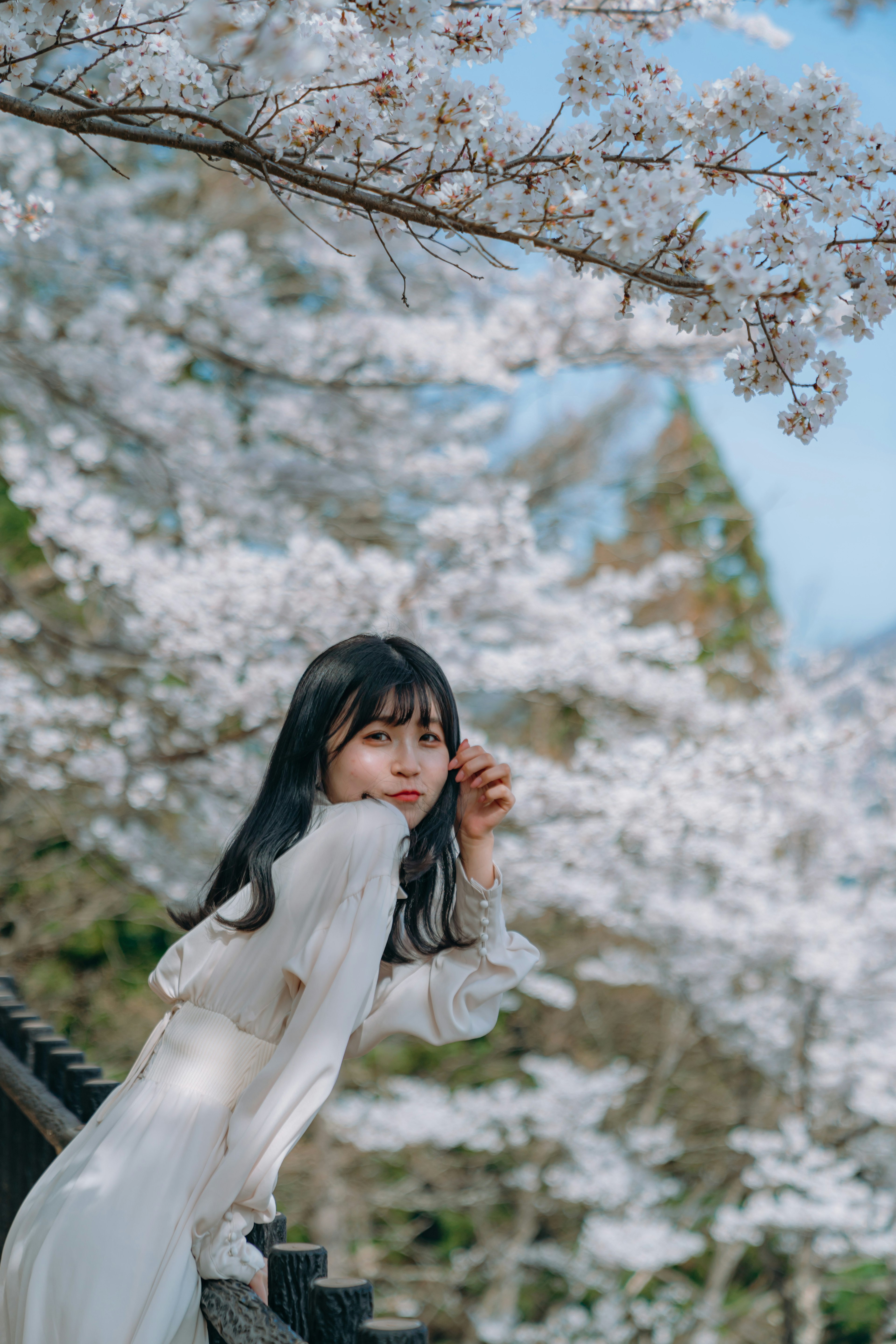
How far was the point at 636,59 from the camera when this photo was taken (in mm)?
1460

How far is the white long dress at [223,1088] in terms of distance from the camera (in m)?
1.21

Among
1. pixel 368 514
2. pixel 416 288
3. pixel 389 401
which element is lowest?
pixel 368 514

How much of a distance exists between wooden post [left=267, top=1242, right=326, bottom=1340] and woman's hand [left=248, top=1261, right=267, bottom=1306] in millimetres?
73

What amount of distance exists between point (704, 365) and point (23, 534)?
13.6 ft

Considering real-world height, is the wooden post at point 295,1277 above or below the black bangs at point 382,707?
below

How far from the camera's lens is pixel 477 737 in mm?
4793

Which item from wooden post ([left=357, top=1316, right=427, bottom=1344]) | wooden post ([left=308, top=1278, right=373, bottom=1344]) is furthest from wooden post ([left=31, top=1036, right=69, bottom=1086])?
wooden post ([left=357, top=1316, right=427, bottom=1344])

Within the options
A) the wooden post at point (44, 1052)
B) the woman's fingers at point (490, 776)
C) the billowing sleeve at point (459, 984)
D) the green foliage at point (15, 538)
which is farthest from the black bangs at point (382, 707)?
the green foliage at point (15, 538)

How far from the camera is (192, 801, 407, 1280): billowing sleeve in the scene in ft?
3.93

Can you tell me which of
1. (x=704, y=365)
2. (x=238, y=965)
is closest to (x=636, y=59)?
(x=238, y=965)

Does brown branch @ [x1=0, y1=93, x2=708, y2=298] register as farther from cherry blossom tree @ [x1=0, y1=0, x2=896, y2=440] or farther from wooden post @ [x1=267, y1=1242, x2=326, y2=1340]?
wooden post @ [x1=267, y1=1242, x2=326, y2=1340]

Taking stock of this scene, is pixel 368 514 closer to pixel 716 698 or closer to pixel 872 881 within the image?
pixel 716 698

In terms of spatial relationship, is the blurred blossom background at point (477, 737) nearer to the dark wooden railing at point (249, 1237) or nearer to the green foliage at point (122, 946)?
the green foliage at point (122, 946)

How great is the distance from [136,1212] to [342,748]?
0.59 m
